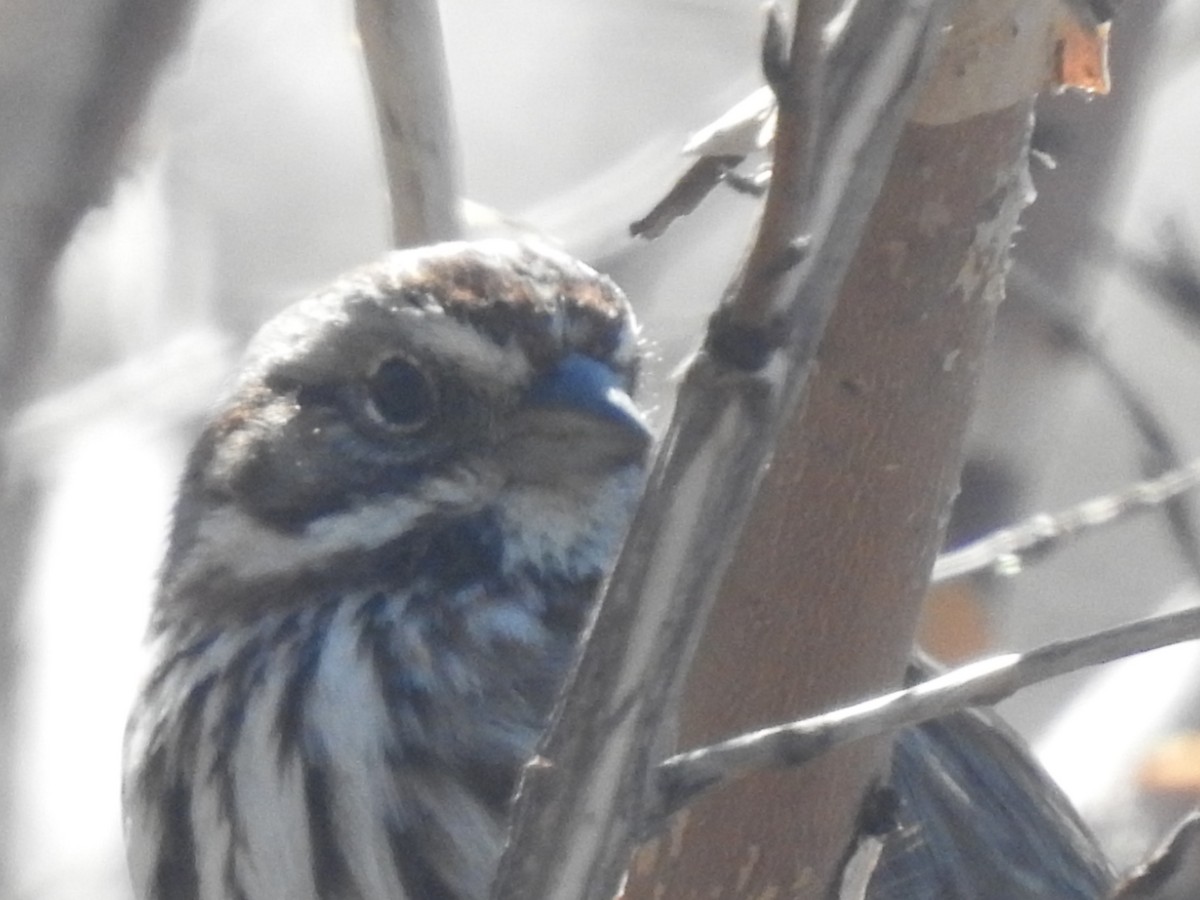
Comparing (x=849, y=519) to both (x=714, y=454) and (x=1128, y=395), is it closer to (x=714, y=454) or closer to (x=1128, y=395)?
Result: (x=714, y=454)

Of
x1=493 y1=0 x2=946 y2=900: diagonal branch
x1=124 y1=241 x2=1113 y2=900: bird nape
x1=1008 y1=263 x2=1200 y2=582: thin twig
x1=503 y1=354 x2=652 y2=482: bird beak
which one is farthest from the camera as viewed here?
x1=1008 y1=263 x2=1200 y2=582: thin twig

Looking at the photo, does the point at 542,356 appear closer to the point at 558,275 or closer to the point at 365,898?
the point at 558,275

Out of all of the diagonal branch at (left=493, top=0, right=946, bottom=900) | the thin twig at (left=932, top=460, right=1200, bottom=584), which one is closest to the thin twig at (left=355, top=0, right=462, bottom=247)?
the thin twig at (left=932, top=460, right=1200, bottom=584)

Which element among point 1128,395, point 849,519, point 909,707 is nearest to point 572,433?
point 1128,395

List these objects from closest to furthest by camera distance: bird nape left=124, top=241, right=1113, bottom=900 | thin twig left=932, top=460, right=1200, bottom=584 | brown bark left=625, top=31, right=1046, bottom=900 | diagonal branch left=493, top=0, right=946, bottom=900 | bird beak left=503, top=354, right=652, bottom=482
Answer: diagonal branch left=493, top=0, right=946, bottom=900 → brown bark left=625, top=31, right=1046, bottom=900 → bird nape left=124, top=241, right=1113, bottom=900 → bird beak left=503, top=354, right=652, bottom=482 → thin twig left=932, top=460, right=1200, bottom=584

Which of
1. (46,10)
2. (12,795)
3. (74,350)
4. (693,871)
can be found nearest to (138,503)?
(74,350)

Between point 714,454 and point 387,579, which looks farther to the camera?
point 387,579

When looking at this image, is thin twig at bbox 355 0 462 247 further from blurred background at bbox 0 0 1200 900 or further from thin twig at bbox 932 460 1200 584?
thin twig at bbox 932 460 1200 584

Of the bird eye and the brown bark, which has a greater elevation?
the bird eye

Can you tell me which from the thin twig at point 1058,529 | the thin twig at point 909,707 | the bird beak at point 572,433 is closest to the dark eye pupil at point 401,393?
the bird beak at point 572,433
